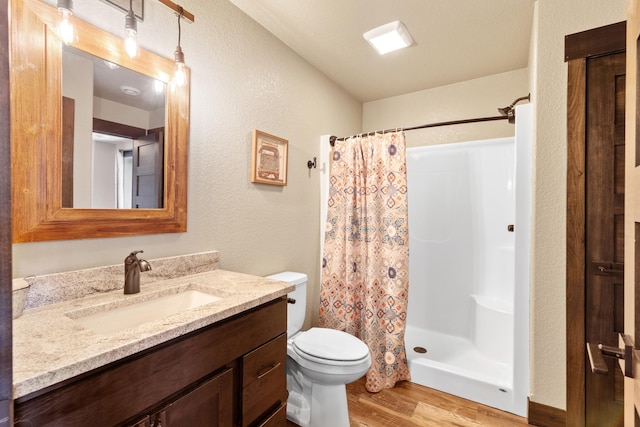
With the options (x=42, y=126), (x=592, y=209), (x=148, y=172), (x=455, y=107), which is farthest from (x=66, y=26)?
(x=455, y=107)

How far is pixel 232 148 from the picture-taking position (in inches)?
67.9

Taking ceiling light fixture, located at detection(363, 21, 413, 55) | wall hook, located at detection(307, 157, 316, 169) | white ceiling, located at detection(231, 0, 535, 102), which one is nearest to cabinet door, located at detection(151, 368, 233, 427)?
wall hook, located at detection(307, 157, 316, 169)

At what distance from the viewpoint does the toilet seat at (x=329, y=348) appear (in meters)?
1.53

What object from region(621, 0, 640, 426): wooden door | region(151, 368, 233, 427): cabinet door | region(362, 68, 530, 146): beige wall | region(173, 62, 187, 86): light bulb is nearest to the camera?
region(621, 0, 640, 426): wooden door

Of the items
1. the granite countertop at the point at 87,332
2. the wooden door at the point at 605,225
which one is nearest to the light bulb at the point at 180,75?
the granite countertop at the point at 87,332

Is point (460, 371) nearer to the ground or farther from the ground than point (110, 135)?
nearer to the ground

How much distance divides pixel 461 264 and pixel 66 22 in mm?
2925

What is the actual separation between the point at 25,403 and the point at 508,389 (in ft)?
7.34

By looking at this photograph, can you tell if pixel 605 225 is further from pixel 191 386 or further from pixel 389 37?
pixel 191 386

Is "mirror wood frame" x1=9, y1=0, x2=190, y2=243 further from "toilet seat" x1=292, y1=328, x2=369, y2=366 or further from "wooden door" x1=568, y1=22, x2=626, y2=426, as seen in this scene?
"wooden door" x1=568, y1=22, x2=626, y2=426

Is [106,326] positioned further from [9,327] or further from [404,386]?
[404,386]

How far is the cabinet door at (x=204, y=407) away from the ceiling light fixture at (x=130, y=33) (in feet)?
4.19

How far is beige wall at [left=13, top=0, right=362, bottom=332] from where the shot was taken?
1222 mm


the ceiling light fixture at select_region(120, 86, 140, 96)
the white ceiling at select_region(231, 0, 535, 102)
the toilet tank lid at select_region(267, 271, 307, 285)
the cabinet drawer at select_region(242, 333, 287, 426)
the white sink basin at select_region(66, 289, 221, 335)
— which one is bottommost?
the cabinet drawer at select_region(242, 333, 287, 426)
